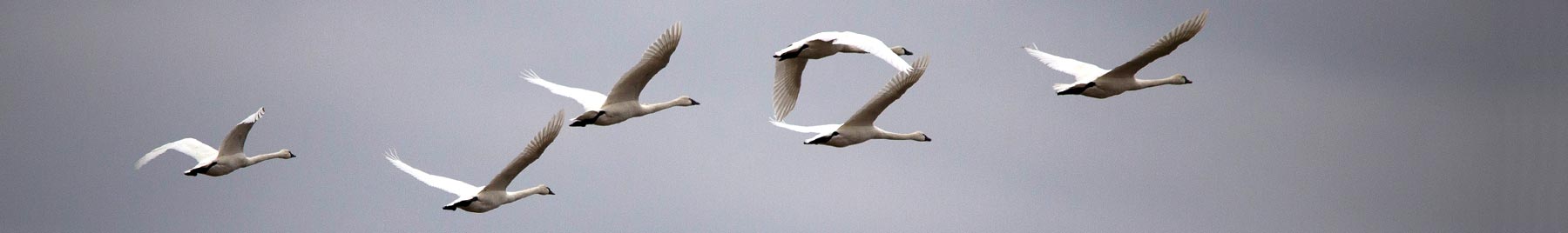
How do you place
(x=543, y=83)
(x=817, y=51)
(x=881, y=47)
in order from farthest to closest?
(x=543, y=83) → (x=817, y=51) → (x=881, y=47)

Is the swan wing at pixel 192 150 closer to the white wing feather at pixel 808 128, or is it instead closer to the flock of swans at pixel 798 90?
the flock of swans at pixel 798 90

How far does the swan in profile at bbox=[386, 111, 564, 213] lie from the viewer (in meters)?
42.9

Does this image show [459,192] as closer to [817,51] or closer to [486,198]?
[486,198]

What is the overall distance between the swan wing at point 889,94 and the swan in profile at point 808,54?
66 cm

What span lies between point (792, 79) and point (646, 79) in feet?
11.0

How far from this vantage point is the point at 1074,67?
47.9 metres

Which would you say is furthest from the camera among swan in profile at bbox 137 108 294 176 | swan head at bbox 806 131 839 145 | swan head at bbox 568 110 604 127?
swan in profile at bbox 137 108 294 176

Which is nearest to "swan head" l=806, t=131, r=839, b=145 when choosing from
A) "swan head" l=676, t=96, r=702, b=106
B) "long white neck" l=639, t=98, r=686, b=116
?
"long white neck" l=639, t=98, r=686, b=116

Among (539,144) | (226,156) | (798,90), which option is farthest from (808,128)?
(226,156)

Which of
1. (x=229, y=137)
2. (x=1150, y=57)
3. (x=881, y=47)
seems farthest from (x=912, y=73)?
(x=229, y=137)

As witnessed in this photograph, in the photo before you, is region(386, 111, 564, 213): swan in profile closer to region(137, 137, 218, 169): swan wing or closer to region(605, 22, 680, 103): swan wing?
region(605, 22, 680, 103): swan wing

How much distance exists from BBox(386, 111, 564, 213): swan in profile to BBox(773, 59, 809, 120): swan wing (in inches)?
174

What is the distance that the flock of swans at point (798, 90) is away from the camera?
43250mm

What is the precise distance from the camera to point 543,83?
51562mm
